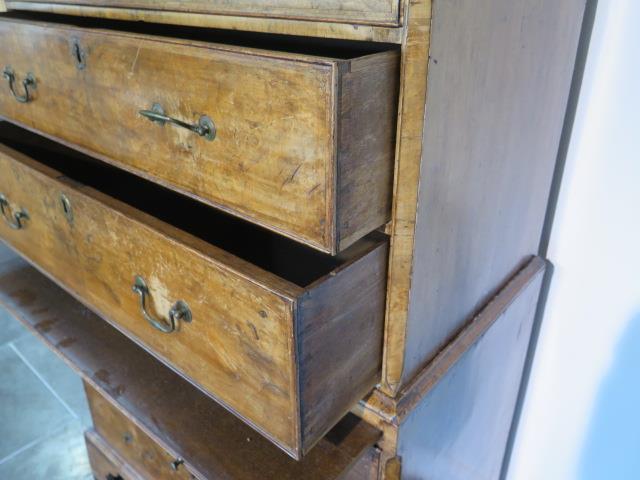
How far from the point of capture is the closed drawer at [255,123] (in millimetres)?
367

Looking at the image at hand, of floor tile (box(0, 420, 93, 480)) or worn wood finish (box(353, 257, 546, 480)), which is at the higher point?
worn wood finish (box(353, 257, 546, 480))

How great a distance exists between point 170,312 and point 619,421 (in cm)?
65

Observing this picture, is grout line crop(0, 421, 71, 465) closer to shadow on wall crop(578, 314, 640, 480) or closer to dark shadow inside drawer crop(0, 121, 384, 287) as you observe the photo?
dark shadow inside drawer crop(0, 121, 384, 287)

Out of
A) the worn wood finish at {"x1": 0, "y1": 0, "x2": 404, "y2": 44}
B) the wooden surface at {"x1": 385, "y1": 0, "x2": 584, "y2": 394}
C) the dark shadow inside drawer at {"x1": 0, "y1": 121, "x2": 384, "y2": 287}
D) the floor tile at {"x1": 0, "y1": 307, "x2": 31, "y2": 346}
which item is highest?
the worn wood finish at {"x1": 0, "y1": 0, "x2": 404, "y2": 44}

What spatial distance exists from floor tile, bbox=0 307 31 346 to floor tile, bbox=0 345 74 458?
0.12 metres

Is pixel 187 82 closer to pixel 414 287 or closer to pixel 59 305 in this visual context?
pixel 414 287

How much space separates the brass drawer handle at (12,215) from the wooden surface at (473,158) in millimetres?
525

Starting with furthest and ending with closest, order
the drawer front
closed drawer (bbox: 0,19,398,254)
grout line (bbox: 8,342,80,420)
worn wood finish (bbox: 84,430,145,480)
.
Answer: grout line (bbox: 8,342,80,420) < worn wood finish (bbox: 84,430,145,480) < the drawer front < closed drawer (bbox: 0,19,398,254)

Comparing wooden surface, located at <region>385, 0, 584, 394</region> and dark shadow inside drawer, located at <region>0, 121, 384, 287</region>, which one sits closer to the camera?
wooden surface, located at <region>385, 0, 584, 394</region>

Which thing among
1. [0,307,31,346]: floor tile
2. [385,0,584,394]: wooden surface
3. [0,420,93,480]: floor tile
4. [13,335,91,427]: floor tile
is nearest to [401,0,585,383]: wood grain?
[385,0,584,394]: wooden surface

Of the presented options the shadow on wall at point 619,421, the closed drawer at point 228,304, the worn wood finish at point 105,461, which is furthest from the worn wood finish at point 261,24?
the worn wood finish at point 105,461

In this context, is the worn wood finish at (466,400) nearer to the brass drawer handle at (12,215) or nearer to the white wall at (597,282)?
the white wall at (597,282)

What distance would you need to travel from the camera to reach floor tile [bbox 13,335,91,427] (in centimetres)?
146

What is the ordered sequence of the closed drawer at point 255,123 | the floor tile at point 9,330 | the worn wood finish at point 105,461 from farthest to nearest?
the floor tile at point 9,330
the worn wood finish at point 105,461
the closed drawer at point 255,123
